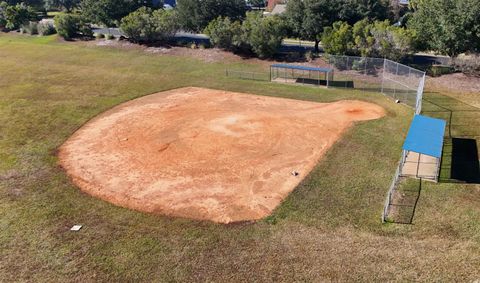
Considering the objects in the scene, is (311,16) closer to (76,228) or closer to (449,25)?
(449,25)

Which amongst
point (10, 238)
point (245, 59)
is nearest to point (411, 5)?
point (245, 59)

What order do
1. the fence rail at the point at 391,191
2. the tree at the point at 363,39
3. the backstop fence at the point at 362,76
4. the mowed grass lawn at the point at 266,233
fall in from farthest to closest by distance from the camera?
1. the tree at the point at 363,39
2. the backstop fence at the point at 362,76
3. the fence rail at the point at 391,191
4. the mowed grass lawn at the point at 266,233

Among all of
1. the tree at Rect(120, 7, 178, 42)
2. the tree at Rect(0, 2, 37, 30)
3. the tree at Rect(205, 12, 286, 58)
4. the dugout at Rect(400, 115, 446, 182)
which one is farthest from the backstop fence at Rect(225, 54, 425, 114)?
the tree at Rect(0, 2, 37, 30)

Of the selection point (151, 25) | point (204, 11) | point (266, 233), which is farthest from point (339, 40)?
point (266, 233)

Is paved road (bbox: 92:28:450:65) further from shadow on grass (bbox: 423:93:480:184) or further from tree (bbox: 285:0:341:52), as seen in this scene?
shadow on grass (bbox: 423:93:480:184)

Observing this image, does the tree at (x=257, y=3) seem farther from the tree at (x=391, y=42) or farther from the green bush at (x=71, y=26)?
the tree at (x=391, y=42)

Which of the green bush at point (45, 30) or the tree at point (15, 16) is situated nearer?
the green bush at point (45, 30)

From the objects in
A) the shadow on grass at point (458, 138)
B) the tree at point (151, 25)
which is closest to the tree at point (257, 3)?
the tree at point (151, 25)
